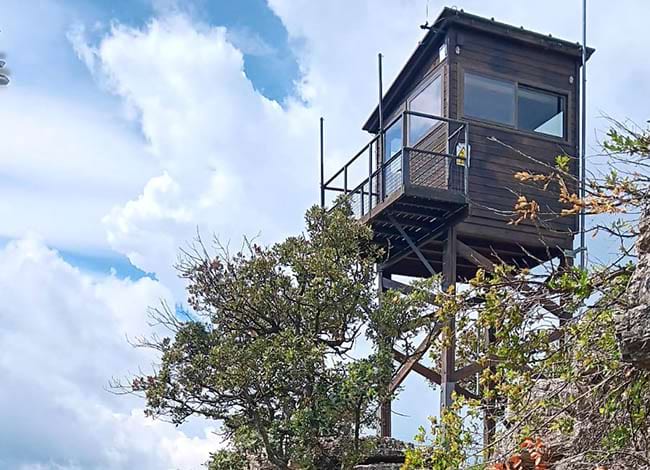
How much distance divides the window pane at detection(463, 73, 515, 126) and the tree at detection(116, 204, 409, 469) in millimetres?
2796

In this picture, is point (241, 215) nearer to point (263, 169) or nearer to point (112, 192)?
point (263, 169)

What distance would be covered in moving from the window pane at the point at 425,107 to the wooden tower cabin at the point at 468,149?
0.09 ft

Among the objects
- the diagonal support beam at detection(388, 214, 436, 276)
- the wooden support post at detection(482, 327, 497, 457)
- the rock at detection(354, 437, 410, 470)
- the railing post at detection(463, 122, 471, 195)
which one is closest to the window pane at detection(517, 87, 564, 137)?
the railing post at detection(463, 122, 471, 195)

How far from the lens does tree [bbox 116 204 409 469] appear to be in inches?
329

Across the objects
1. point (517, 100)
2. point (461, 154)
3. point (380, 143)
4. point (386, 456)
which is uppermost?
point (517, 100)

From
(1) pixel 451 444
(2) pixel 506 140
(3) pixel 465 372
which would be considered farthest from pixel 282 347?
(2) pixel 506 140

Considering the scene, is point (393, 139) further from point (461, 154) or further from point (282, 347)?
point (282, 347)

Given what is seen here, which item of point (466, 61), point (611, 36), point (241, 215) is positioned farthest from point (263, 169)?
point (611, 36)

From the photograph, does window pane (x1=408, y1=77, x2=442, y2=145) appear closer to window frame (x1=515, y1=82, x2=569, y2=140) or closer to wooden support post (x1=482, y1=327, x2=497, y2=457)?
window frame (x1=515, y1=82, x2=569, y2=140)

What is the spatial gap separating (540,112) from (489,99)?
2.70 feet

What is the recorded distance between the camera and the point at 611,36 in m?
8.91

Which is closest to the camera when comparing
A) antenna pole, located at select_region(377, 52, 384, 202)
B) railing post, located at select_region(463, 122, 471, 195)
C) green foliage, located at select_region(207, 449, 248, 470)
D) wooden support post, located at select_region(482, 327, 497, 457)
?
wooden support post, located at select_region(482, 327, 497, 457)

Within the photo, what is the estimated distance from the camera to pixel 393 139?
12.7 m

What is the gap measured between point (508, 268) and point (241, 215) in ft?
19.2
